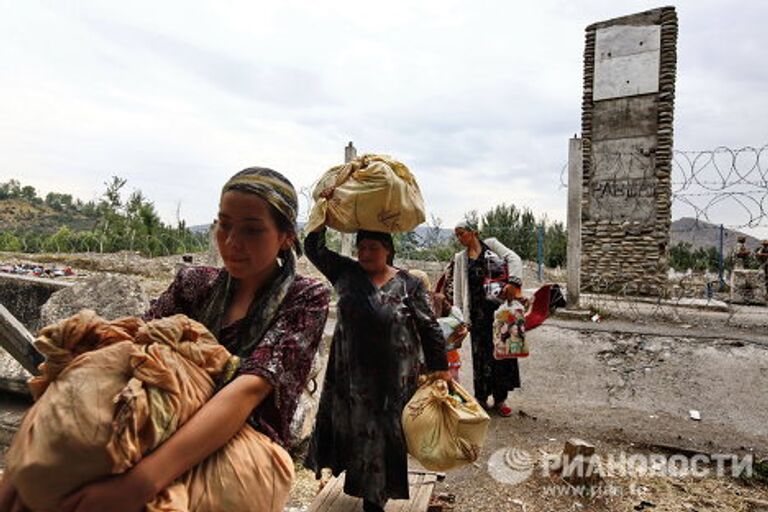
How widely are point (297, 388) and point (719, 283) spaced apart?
540 inches

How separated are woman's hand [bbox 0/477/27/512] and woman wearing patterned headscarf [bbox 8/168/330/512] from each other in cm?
20

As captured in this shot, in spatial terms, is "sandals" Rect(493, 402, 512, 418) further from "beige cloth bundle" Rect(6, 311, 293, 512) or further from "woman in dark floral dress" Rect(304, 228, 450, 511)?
"beige cloth bundle" Rect(6, 311, 293, 512)

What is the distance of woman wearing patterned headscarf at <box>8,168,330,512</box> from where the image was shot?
3.05ft

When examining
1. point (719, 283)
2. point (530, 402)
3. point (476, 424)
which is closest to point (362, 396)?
point (476, 424)

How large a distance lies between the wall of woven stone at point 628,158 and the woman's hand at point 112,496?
10427 mm

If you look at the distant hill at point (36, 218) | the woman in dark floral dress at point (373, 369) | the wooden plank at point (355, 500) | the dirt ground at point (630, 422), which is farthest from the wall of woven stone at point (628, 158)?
the distant hill at point (36, 218)

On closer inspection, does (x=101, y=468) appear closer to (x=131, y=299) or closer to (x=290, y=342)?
(x=290, y=342)

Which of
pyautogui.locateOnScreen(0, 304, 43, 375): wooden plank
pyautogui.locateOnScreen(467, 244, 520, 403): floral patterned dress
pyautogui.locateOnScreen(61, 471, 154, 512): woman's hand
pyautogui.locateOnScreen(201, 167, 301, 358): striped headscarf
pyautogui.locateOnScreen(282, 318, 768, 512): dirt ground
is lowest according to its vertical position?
pyautogui.locateOnScreen(282, 318, 768, 512): dirt ground

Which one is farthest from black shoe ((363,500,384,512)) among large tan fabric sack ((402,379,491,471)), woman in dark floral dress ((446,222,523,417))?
woman in dark floral dress ((446,222,523,417))

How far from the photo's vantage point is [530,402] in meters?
5.08

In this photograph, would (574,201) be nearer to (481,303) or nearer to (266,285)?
(481,303)

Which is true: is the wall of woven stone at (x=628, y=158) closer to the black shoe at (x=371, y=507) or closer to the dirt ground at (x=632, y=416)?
the dirt ground at (x=632, y=416)

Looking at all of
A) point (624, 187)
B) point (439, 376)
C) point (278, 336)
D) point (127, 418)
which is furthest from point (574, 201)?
point (127, 418)

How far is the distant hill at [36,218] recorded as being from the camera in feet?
160
